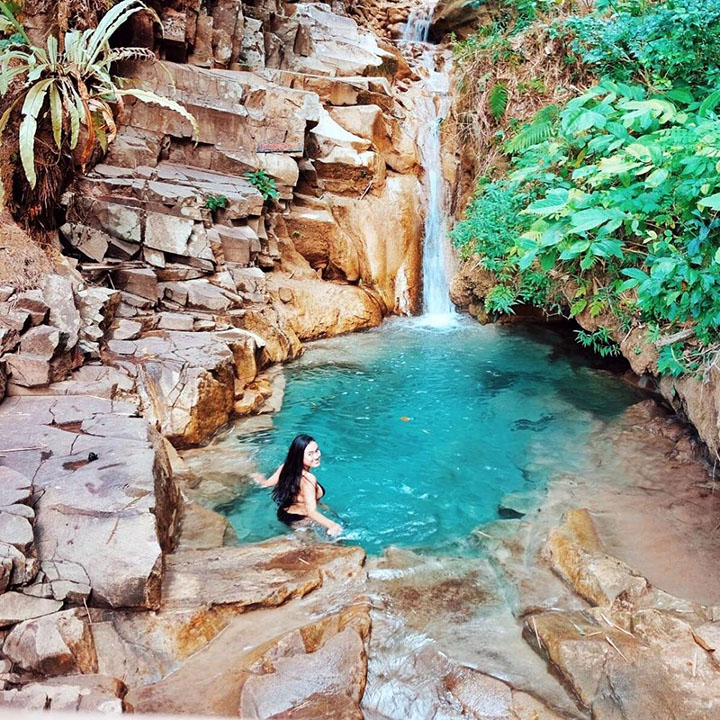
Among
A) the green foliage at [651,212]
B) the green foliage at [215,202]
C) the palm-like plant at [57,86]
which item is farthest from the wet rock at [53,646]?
the green foliage at [215,202]

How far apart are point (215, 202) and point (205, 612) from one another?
7.31m

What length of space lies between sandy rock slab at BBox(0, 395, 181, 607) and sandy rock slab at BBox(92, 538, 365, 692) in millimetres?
190

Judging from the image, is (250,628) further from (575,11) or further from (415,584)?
(575,11)

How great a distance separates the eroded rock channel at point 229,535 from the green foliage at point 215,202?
0.12 ft

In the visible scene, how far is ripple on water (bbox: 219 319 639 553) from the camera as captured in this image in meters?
5.41

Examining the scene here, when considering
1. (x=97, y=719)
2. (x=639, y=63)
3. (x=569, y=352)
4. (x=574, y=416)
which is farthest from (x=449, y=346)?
(x=97, y=719)

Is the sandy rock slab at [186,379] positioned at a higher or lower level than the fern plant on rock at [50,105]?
lower

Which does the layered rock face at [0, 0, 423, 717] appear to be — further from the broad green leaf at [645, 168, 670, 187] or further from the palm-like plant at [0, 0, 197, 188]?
the broad green leaf at [645, 168, 670, 187]

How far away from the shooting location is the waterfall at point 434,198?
11750mm

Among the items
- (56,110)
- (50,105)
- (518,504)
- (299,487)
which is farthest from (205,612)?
Answer: (50,105)

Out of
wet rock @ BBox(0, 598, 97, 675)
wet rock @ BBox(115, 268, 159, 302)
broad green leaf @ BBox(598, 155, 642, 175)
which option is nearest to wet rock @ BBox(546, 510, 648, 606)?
Answer: broad green leaf @ BBox(598, 155, 642, 175)

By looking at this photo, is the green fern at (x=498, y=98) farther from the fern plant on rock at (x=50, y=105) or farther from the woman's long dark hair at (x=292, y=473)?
the woman's long dark hair at (x=292, y=473)

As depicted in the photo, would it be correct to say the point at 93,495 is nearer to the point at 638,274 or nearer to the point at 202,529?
the point at 202,529

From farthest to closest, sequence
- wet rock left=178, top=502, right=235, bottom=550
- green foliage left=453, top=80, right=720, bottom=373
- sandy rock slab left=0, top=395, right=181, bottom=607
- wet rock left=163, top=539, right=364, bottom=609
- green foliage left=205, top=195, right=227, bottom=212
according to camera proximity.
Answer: green foliage left=205, top=195, right=227, bottom=212 < wet rock left=178, top=502, right=235, bottom=550 < green foliage left=453, top=80, right=720, bottom=373 < wet rock left=163, top=539, right=364, bottom=609 < sandy rock slab left=0, top=395, right=181, bottom=607
